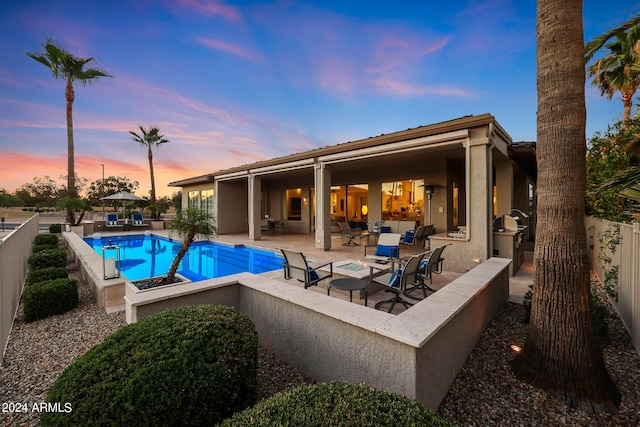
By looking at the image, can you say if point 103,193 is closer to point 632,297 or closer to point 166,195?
point 166,195

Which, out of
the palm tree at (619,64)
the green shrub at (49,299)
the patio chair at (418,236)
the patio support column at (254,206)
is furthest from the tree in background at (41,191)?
the palm tree at (619,64)

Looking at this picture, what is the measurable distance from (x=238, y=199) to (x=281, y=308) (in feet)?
48.8

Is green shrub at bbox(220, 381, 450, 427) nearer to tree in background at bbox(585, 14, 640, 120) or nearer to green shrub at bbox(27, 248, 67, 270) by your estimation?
tree in background at bbox(585, 14, 640, 120)

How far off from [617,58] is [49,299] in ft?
53.5

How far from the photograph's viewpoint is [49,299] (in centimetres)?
473

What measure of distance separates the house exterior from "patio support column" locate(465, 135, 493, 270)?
0.02 meters

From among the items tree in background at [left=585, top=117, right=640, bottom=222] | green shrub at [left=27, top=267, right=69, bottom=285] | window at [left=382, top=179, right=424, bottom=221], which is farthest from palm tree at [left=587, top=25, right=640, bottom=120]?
green shrub at [left=27, top=267, right=69, bottom=285]

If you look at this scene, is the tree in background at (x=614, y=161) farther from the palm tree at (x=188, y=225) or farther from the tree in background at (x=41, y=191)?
the tree in background at (x=41, y=191)

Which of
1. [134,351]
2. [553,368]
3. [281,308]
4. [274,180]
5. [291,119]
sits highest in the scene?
[291,119]

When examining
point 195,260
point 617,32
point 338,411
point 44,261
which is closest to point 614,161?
point 617,32

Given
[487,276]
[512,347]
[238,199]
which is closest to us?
[512,347]

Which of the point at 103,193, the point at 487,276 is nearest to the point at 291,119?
the point at 487,276

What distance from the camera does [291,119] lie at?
1752 centimetres

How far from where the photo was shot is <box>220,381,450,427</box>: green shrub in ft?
4.17
